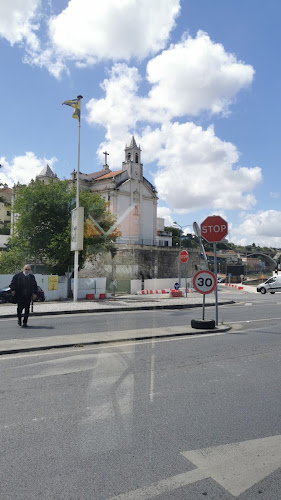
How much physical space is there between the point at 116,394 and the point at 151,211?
61063 mm

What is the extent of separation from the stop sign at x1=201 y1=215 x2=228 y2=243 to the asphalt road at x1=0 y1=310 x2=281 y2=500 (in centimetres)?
471

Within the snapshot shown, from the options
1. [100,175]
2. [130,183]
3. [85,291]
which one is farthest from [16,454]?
[100,175]

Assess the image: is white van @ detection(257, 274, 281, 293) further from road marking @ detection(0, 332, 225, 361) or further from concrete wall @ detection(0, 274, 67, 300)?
road marking @ detection(0, 332, 225, 361)

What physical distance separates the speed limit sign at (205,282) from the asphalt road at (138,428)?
Result: 3780 mm

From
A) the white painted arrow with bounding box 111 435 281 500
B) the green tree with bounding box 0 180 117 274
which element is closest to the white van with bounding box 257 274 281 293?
the green tree with bounding box 0 180 117 274

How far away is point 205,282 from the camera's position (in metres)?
10.9

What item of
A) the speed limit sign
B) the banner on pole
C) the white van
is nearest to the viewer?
the speed limit sign

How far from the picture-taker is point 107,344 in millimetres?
8664

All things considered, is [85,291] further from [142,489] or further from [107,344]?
[142,489]

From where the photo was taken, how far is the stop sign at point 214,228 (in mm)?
11125

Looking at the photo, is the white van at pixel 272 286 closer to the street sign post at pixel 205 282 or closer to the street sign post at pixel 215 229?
Result: the street sign post at pixel 215 229

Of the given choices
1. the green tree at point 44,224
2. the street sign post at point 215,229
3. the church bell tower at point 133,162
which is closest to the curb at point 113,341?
the street sign post at point 215,229

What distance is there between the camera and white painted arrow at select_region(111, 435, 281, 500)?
300 cm

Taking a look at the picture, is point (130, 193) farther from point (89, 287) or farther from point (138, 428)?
point (138, 428)
